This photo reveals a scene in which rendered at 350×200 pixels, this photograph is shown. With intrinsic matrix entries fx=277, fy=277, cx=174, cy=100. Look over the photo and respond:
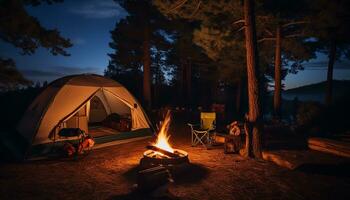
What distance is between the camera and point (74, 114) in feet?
26.5

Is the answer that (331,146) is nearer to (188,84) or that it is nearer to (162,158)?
(162,158)

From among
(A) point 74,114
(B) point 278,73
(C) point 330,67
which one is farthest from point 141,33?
(C) point 330,67

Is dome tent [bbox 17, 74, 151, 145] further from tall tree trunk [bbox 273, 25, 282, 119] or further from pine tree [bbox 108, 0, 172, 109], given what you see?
pine tree [bbox 108, 0, 172, 109]

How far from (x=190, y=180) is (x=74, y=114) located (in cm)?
430

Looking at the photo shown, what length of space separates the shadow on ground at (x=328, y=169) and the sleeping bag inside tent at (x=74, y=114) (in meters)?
5.34

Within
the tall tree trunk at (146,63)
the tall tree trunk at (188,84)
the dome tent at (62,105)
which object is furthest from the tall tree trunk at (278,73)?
the tall tree trunk at (188,84)

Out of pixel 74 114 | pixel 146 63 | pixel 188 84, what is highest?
pixel 146 63

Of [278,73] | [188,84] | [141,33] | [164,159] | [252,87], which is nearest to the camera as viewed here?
[164,159]

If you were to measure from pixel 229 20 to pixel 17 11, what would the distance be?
22.4ft

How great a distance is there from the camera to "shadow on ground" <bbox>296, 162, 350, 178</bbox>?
5738 mm

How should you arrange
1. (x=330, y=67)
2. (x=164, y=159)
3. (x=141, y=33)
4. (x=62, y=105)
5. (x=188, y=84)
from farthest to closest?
(x=188, y=84) → (x=141, y=33) → (x=330, y=67) → (x=62, y=105) → (x=164, y=159)

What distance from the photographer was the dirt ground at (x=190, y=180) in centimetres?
475

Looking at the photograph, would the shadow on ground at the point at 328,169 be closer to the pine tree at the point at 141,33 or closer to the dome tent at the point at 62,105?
the dome tent at the point at 62,105

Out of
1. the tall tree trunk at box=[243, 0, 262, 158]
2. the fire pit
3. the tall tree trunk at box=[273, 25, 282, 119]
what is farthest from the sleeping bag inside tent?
the tall tree trunk at box=[273, 25, 282, 119]
